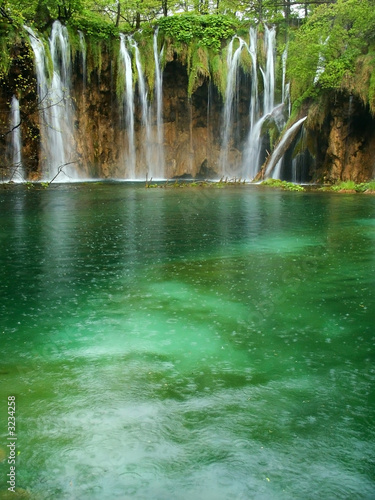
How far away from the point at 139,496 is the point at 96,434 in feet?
2.09

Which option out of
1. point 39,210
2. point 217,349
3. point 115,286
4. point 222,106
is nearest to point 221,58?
point 222,106

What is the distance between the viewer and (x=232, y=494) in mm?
2662

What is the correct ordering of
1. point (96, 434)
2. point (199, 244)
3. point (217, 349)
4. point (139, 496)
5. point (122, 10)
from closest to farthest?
1. point (139, 496)
2. point (96, 434)
3. point (217, 349)
4. point (199, 244)
5. point (122, 10)

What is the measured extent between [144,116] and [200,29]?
6.13 meters

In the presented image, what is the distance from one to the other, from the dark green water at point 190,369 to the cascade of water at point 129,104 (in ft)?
73.4

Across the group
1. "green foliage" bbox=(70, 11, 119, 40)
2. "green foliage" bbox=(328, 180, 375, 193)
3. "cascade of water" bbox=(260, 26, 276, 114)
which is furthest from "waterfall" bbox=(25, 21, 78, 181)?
"green foliage" bbox=(328, 180, 375, 193)

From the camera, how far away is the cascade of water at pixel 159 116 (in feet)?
96.4

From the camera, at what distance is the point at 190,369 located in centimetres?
411

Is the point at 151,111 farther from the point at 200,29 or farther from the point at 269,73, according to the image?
the point at 269,73

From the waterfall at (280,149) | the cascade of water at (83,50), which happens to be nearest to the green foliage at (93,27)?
the cascade of water at (83,50)

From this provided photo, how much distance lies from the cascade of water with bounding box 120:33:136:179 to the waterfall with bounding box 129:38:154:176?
0.50 meters

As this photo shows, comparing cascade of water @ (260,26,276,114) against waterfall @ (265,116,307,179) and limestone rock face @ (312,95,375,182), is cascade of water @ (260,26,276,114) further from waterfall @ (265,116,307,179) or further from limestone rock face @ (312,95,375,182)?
limestone rock face @ (312,95,375,182)

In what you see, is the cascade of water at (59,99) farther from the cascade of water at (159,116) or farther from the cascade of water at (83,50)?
the cascade of water at (159,116)

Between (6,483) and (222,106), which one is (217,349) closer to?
(6,483)
